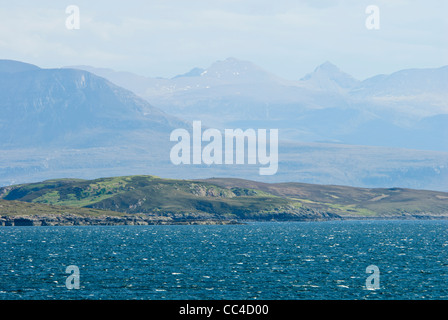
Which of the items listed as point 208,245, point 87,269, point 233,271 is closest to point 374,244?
point 208,245

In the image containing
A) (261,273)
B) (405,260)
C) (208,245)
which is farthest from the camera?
(208,245)

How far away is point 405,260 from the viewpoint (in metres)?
135

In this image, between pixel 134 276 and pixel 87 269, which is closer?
pixel 134 276

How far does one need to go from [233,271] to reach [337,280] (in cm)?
1801

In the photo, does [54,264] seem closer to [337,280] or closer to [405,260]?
[337,280]
